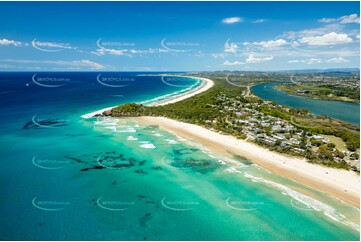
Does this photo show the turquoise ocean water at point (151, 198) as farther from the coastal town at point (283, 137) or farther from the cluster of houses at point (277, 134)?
the cluster of houses at point (277, 134)

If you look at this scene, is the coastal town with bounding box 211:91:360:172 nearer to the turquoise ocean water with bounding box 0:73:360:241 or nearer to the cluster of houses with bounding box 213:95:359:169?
the cluster of houses with bounding box 213:95:359:169

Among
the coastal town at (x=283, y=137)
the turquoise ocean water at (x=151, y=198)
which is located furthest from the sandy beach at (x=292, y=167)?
the coastal town at (x=283, y=137)

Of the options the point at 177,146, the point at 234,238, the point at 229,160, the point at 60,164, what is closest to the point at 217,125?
the point at 177,146

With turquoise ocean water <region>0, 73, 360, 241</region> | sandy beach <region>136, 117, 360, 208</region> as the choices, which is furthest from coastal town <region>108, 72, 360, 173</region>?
turquoise ocean water <region>0, 73, 360, 241</region>

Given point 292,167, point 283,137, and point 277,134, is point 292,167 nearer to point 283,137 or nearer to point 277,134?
point 283,137

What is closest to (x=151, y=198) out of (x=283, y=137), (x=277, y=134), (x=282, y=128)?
(x=283, y=137)
